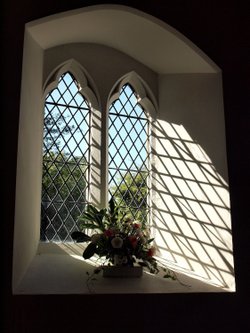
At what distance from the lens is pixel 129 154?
14.4 feet

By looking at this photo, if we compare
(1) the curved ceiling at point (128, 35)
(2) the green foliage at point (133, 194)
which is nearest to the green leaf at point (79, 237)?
(2) the green foliage at point (133, 194)

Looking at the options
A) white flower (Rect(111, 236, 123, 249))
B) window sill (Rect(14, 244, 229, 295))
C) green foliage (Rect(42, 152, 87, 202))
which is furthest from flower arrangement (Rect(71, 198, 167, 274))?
green foliage (Rect(42, 152, 87, 202))

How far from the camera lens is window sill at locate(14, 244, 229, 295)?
3.28 meters

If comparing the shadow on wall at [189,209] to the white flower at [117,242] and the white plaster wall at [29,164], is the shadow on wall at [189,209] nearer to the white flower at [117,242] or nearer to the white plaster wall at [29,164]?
the white flower at [117,242]

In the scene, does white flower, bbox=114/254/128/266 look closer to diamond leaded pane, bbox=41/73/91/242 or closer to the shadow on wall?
diamond leaded pane, bbox=41/73/91/242

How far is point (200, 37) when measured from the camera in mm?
4168

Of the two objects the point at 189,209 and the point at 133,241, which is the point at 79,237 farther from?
the point at 189,209

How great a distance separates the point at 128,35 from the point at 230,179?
1396 mm

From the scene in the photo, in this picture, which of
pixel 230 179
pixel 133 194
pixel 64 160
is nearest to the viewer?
pixel 230 179

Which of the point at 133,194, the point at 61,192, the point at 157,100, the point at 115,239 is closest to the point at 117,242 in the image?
the point at 115,239

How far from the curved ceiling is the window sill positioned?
159 cm

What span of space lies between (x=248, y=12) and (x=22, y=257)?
8.99ft

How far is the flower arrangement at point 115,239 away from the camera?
3621mm
